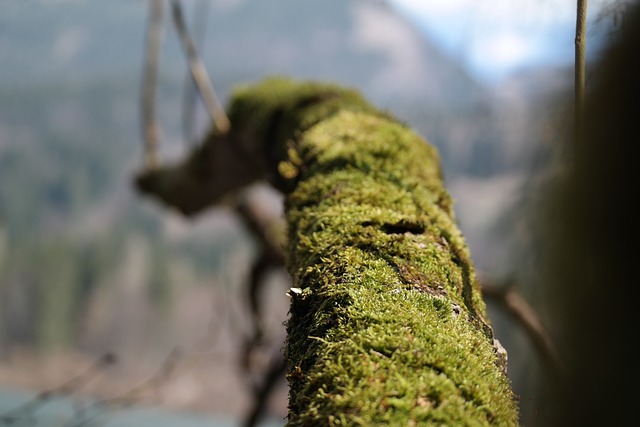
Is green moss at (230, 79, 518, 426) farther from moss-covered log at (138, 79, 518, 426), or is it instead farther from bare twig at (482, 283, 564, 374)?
bare twig at (482, 283, 564, 374)

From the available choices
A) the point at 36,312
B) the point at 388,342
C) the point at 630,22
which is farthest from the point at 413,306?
the point at 36,312

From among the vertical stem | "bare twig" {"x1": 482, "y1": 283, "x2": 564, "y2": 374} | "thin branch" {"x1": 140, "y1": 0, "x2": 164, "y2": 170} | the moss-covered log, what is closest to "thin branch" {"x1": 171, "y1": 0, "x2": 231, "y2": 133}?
"thin branch" {"x1": 140, "y1": 0, "x2": 164, "y2": 170}

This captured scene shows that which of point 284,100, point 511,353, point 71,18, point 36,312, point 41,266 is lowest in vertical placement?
point 511,353

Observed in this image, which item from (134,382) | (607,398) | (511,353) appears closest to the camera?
(607,398)

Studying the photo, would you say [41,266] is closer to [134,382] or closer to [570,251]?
[134,382]

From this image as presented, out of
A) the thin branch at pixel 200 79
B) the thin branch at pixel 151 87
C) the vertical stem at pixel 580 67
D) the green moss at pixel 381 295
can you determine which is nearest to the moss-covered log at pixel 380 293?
the green moss at pixel 381 295

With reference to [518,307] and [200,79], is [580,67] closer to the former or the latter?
[518,307]
